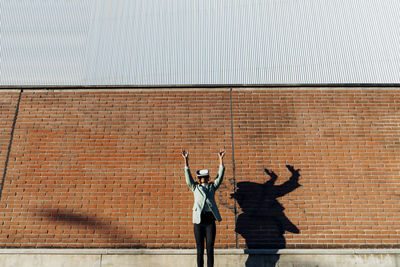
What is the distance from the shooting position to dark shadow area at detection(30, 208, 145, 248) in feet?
15.7

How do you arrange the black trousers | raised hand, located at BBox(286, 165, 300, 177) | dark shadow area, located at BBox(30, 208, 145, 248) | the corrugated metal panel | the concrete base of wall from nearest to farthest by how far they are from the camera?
the black trousers < the concrete base of wall < dark shadow area, located at BBox(30, 208, 145, 248) < raised hand, located at BBox(286, 165, 300, 177) < the corrugated metal panel

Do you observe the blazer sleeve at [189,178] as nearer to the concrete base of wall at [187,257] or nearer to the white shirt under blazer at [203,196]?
the white shirt under blazer at [203,196]

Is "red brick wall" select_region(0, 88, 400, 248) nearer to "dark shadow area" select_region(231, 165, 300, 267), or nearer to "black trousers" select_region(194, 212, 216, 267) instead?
"dark shadow area" select_region(231, 165, 300, 267)

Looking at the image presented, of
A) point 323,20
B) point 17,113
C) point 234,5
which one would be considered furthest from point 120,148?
point 323,20

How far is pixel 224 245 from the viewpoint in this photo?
473cm

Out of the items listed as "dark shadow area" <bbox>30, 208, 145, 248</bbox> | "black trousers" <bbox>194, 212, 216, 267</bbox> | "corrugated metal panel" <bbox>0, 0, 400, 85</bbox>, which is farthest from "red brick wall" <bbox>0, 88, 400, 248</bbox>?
"black trousers" <bbox>194, 212, 216, 267</bbox>

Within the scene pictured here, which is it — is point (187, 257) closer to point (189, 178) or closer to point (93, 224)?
point (189, 178)

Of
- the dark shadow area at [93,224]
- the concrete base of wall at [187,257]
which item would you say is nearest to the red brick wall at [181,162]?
the dark shadow area at [93,224]

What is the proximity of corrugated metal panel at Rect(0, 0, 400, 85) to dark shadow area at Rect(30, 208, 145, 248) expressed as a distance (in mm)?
2657

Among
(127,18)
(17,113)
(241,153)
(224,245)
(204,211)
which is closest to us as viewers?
(204,211)

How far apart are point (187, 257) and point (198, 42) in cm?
433

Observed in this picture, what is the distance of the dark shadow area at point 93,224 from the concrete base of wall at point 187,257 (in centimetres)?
15

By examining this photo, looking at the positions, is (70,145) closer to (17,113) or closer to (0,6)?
(17,113)

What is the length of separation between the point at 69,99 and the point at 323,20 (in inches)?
228
